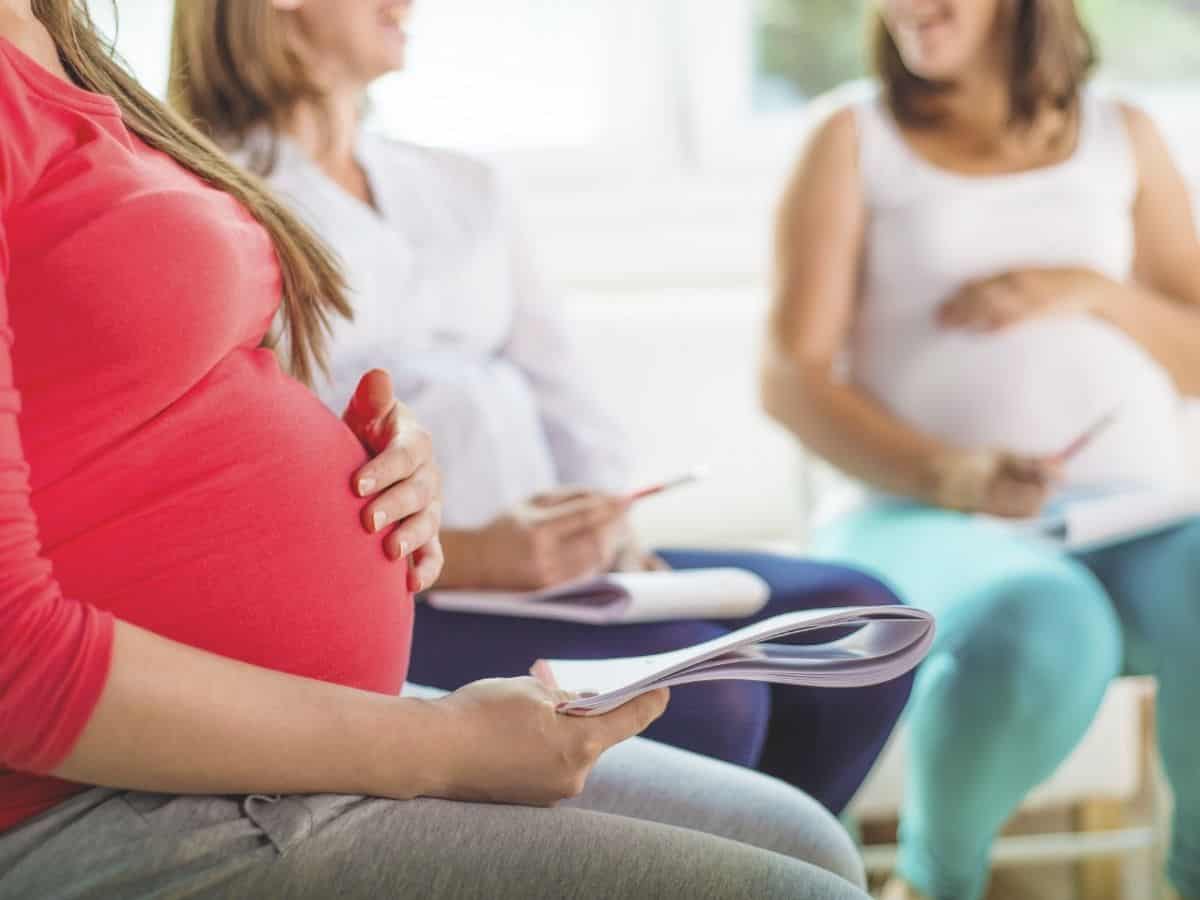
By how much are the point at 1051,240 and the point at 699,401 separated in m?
0.64

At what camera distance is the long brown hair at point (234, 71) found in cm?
139

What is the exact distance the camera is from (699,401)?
223 cm

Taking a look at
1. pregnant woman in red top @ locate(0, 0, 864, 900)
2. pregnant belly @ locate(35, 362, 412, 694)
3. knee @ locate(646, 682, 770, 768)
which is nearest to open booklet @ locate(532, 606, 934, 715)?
pregnant woman in red top @ locate(0, 0, 864, 900)

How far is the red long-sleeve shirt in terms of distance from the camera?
674 millimetres

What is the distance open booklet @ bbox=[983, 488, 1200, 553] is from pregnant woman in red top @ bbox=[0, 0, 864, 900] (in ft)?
2.67

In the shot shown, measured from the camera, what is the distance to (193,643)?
76 centimetres

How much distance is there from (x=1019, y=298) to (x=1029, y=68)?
1.11ft

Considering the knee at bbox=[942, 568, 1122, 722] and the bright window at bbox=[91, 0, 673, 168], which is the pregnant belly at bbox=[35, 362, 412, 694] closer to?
the knee at bbox=[942, 568, 1122, 722]

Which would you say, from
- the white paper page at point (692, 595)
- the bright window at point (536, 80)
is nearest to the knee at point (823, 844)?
the white paper page at point (692, 595)

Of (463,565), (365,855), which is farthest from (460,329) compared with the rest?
(365,855)

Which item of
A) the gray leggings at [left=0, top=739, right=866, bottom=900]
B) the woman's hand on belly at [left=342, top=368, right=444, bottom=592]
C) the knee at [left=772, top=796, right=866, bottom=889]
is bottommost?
the knee at [left=772, top=796, right=866, bottom=889]

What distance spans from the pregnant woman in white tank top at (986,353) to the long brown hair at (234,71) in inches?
26.7

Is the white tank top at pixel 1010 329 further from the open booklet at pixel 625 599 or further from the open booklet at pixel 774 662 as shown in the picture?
the open booklet at pixel 774 662

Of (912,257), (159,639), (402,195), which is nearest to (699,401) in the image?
(912,257)
